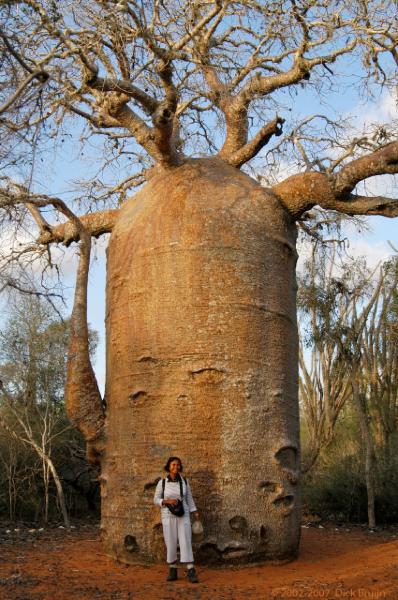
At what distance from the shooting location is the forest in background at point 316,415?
930cm

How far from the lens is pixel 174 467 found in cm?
496

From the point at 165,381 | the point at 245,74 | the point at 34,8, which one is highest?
the point at 245,74

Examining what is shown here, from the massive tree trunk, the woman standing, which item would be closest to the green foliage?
the massive tree trunk

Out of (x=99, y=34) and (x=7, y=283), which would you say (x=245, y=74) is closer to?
(x=99, y=34)

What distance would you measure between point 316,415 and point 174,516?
333 inches

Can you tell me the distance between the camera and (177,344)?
5.32m

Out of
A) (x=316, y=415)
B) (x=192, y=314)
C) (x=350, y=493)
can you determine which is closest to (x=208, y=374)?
(x=192, y=314)

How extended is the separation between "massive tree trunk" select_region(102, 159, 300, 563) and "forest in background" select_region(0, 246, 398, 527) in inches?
119

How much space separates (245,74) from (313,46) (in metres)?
0.71

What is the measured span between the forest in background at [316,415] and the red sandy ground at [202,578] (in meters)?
2.77

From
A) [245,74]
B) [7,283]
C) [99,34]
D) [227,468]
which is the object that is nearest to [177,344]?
[227,468]

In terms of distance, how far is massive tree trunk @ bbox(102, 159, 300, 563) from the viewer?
5125mm

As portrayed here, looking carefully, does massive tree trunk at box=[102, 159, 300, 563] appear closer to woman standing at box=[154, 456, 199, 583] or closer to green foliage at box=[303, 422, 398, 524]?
woman standing at box=[154, 456, 199, 583]

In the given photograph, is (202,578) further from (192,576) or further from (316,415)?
(316,415)
